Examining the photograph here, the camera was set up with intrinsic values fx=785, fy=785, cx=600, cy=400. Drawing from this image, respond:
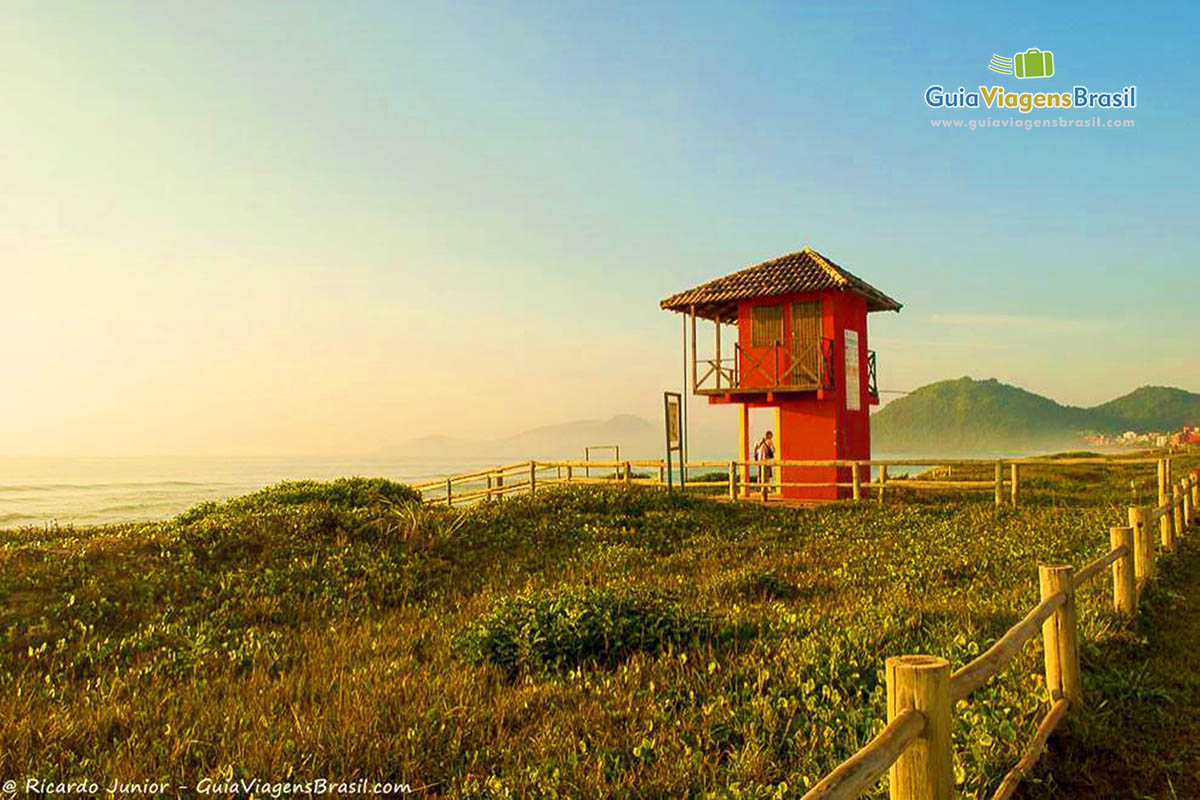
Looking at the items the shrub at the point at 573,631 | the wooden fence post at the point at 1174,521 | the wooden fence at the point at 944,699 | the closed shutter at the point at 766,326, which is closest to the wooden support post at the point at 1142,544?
the wooden fence at the point at 944,699

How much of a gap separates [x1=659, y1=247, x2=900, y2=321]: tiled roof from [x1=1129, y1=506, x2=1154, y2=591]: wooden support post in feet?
50.4

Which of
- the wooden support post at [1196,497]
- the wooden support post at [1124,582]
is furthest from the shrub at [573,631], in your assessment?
the wooden support post at [1196,497]

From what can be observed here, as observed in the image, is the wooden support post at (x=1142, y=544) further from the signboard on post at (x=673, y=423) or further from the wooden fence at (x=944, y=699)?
the signboard on post at (x=673, y=423)

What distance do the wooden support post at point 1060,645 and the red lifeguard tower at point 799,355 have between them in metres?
18.4

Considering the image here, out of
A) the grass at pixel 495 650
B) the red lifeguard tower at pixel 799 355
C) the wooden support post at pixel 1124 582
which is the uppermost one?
the red lifeguard tower at pixel 799 355

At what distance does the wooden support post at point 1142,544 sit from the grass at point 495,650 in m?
0.63

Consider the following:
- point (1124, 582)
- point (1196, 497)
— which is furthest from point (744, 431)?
point (1124, 582)

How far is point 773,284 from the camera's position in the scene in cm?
2542

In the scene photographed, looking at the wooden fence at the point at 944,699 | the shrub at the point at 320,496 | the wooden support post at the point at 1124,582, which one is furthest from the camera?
the shrub at the point at 320,496

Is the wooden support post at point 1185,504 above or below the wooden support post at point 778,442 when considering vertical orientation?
below

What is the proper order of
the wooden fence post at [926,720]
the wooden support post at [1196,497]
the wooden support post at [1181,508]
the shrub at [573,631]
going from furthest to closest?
the wooden support post at [1196,497] → the wooden support post at [1181,508] → the shrub at [573,631] → the wooden fence post at [926,720]

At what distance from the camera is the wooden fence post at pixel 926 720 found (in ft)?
11.3

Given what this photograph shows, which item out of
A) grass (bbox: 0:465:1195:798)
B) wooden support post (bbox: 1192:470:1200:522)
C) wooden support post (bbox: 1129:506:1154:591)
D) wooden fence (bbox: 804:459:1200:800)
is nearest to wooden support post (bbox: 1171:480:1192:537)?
wooden support post (bbox: 1192:470:1200:522)

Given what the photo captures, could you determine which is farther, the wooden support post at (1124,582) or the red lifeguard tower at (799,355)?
the red lifeguard tower at (799,355)
